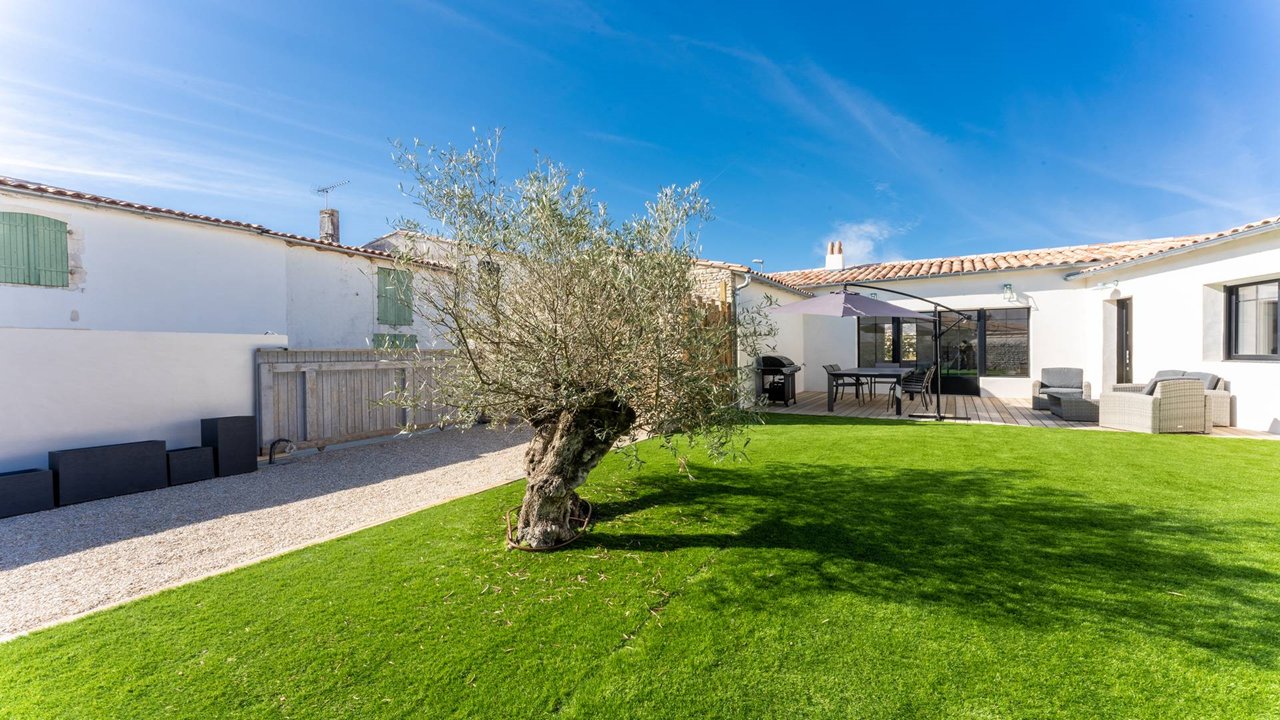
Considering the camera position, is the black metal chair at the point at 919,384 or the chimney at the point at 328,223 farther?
the chimney at the point at 328,223

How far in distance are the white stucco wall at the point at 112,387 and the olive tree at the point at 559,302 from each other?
6330 millimetres

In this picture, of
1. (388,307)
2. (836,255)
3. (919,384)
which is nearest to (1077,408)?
(919,384)

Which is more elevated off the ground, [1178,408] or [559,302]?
[559,302]

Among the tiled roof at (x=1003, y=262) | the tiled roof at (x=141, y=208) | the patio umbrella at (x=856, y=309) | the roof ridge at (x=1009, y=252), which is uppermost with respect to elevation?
the roof ridge at (x=1009, y=252)

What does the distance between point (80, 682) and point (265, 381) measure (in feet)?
23.4

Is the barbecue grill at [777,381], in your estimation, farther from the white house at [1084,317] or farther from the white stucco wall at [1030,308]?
the white stucco wall at [1030,308]

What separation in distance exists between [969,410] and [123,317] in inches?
670

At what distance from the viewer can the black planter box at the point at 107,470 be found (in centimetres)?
637

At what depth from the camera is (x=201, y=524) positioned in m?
5.73

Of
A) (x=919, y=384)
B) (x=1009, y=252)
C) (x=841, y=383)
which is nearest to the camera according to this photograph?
(x=919, y=384)

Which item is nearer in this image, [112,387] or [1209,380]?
[112,387]

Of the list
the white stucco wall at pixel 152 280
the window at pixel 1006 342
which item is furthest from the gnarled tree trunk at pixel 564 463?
the window at pixel 1006 342

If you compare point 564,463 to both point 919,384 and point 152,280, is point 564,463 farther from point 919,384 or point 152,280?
point 919,384

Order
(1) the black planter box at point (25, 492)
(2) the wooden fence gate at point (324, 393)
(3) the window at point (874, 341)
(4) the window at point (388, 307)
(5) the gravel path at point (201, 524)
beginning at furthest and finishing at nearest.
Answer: (3) the window at point (874, 341) < (4) the window at point (388, 307) < (2) the wooden fence gate at point (324, 393) < (1) the black planter box at point (25, 492) < (5) the gravel path at point (201, 524)
